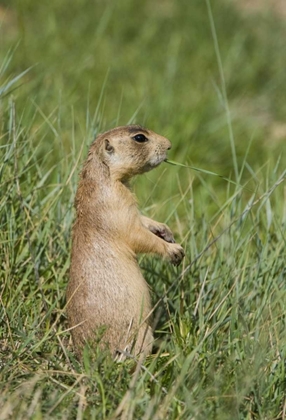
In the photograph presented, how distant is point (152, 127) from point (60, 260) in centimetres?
229

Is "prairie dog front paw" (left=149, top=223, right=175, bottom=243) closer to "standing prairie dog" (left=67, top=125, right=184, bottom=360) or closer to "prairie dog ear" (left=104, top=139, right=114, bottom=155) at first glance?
"standing prairie dog" (left=67, top=125, right=184, bottom=360)

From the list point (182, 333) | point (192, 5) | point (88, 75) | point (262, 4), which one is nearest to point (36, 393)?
point (182, 333)

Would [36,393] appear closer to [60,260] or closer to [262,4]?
[60,260]

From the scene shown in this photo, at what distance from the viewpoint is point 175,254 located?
4289mm

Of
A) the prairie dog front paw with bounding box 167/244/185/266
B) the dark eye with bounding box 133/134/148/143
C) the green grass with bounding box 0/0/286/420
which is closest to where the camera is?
the green grass with bounding box 0/0/286/420

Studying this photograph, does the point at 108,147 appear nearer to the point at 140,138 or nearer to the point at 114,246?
the point at 140,138

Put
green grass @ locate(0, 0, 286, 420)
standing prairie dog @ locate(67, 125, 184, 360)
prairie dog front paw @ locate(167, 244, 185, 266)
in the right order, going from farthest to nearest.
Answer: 1. prairie dog front paw @ locate(167, 244, 185, 266)
2. standing prairie dog @ locate(67, 125, 184, 360)
3. green grass @ locate(0, 0, 286, 420)

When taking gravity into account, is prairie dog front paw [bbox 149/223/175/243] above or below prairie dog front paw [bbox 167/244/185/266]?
above

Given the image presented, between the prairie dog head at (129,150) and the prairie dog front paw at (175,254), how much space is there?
40cm

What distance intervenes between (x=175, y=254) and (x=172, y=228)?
46.9 inches

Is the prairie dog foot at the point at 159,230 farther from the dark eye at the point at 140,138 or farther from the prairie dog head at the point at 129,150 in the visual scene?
the dark eye at the point at 140,138

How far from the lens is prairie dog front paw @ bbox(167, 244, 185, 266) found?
169 inches

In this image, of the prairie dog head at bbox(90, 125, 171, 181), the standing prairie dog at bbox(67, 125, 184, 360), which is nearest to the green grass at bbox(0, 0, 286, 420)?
the standing prairie dog at bbox(67, 125, 184, 360)

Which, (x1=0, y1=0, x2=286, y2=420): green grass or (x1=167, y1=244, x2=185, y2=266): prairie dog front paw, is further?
(x1=167, y1=244, x2=185, y2=266): prairie dog front paw
